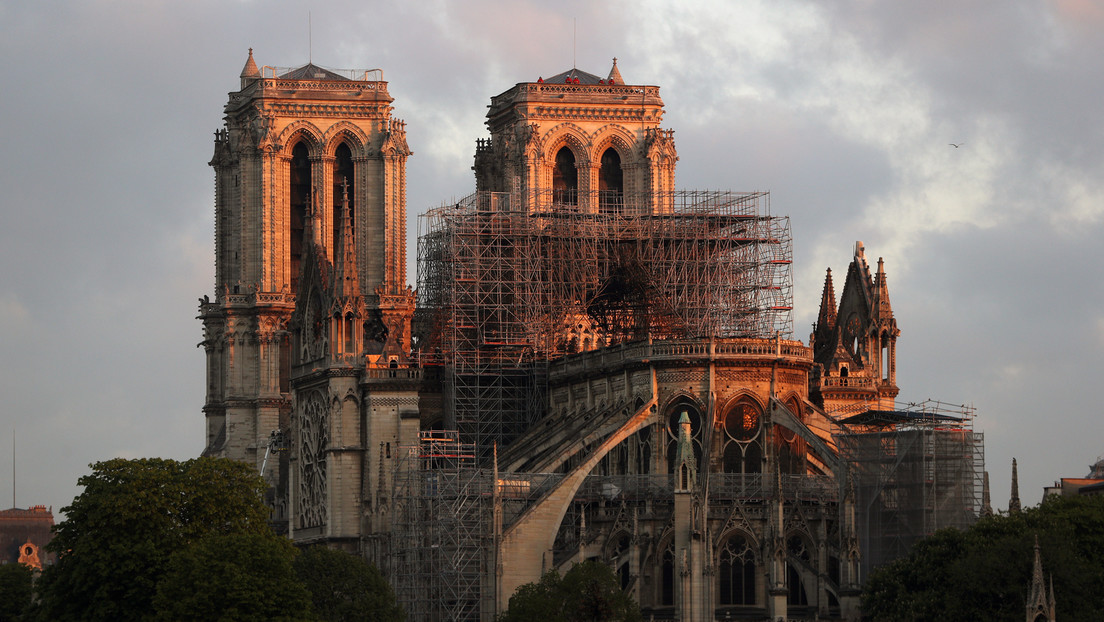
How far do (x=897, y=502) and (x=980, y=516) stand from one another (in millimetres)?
3110

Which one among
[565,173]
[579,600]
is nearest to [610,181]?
[565,173]

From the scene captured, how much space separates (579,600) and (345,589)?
1060 cm

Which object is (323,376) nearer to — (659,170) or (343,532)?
(343,532)

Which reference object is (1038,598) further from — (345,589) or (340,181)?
(340,181)

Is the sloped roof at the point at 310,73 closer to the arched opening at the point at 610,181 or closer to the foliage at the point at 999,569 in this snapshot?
the arched opening at the point at 610,181

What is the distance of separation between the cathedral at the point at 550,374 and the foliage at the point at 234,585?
1229 centimetres

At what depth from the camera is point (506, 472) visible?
110 metres

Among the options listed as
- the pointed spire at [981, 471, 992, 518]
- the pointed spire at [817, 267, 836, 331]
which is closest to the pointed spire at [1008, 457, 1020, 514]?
the pointed spire at [981, 471, 992, 518]

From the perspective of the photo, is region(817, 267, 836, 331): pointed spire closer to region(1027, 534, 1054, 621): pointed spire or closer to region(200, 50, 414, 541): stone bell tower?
region(200, 50, 414, 541): stone bell tower

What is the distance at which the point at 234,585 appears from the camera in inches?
3728

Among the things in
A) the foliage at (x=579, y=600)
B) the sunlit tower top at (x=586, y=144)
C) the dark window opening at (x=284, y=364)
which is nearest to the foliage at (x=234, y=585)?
the foliage at (x=579, y=600)

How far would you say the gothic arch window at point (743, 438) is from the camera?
11050 centimetres

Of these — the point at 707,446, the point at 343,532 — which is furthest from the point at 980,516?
the point at 343,532

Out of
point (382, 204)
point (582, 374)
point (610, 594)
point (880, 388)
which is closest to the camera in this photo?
point (610, 594)
